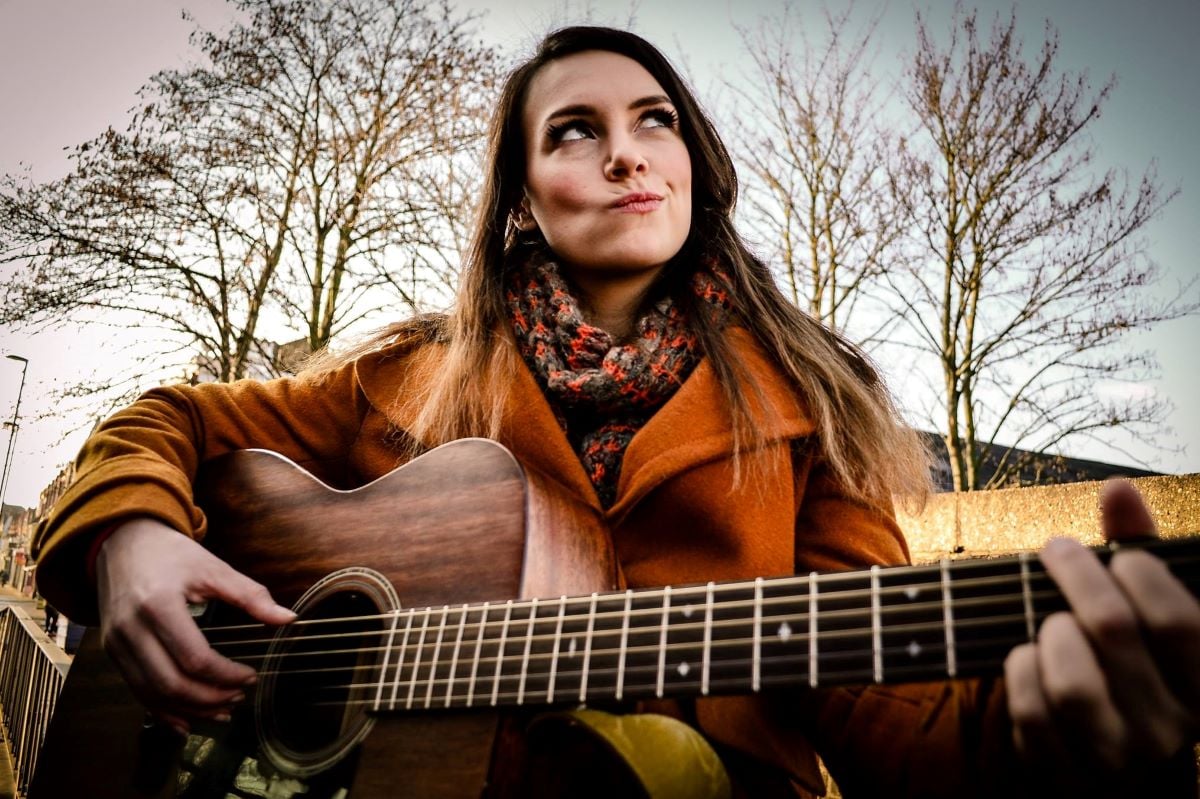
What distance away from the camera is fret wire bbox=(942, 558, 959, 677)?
3.13ft

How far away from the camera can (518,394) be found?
209 centimetres

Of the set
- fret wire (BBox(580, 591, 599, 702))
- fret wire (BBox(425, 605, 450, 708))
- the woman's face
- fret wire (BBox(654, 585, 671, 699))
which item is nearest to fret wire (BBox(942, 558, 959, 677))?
fret wire (BBox(654, 585, 671, 699))

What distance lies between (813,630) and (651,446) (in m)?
0.82

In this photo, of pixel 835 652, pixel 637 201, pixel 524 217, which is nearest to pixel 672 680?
pixel 835 652

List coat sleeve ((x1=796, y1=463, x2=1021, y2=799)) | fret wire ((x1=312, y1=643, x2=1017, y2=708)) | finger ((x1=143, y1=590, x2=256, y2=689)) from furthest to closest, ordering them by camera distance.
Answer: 1. finger ((x1=143, y1=590, x2=256, y2=689))
2. coat sleeve ((x1=796, y1=463, x2=1021, y2=799))
3. fret wire ((x1=312, y1=643, x2=1017, y2=708))

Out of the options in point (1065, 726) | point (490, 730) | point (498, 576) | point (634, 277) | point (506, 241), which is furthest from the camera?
point (506, 241)

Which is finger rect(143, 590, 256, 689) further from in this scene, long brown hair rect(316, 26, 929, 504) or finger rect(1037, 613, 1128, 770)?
finger rect(1037, 613, 1128, 770)

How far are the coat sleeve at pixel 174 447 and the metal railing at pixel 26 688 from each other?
2.70m

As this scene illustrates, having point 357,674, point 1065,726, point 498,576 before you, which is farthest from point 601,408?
point 1065,726

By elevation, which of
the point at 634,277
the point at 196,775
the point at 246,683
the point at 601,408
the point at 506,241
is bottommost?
the point at 196,775

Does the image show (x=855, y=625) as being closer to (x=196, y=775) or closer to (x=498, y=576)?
(x=498, y=576)

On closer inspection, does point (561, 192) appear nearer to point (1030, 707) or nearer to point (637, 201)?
point (637, 201)

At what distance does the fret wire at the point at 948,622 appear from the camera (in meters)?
0.96

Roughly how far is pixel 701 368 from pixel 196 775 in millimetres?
1650
